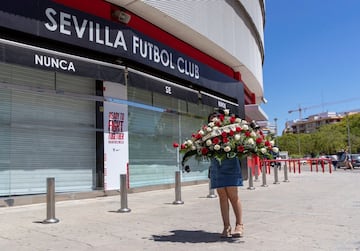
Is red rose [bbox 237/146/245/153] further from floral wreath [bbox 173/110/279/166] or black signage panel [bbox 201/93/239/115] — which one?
black signage panel [bbox 201/93/239/115]

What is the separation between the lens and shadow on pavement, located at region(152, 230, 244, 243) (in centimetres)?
599

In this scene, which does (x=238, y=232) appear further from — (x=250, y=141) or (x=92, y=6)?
(x=92, y=6)

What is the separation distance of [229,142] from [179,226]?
6.91ft

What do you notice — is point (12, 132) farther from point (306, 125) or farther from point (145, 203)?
point (306, 125)

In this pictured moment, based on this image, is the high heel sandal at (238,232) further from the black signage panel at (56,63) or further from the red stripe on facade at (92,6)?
the red stripe on facade at (92,6)

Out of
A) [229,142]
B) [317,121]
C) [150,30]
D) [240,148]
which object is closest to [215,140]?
[229,142]

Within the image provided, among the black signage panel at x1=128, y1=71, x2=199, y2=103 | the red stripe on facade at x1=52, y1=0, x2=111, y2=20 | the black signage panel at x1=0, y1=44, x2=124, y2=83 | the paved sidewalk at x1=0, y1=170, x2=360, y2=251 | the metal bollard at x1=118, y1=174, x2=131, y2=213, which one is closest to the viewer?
the paved sidewalk at x1=0, y1=170, x2=360, y2=251

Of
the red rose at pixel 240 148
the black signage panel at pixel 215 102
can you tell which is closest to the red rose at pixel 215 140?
the red rose at pixel 240 148

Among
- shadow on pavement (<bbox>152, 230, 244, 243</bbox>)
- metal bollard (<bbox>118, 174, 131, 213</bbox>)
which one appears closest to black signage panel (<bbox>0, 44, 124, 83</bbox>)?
metal bollard (<bbox>118, 174, 131, 213</bbox>)

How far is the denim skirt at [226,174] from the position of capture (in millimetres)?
6047

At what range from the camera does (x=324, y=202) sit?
10344mm

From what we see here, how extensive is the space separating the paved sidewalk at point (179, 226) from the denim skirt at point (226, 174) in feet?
2.69

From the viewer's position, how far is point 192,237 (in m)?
6.23

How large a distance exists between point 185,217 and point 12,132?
4.87 m
